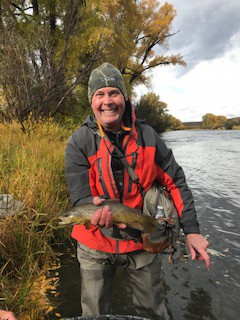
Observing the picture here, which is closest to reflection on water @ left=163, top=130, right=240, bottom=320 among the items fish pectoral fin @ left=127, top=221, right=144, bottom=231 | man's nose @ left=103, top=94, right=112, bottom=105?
fish pectoral fin @ left=127, top=221, right=144, bottom=231

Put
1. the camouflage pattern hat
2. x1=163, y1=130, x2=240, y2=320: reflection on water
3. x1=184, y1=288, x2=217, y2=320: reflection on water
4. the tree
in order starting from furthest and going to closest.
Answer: the tree → x1=163, y1=130, x2=240, y2=320: reflection on water → x1=184, y1=288, x2=217, y2=320: reflection on water → the camouflage pattern hat

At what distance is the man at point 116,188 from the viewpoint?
209cm

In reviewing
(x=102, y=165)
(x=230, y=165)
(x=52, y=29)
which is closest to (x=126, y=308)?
(x=102, y=165)

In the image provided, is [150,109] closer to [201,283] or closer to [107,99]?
[201,283]

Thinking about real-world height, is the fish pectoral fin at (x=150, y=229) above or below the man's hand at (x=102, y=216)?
below

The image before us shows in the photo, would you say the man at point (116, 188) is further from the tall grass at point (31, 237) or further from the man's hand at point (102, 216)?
the tall grass at point (31, 237)

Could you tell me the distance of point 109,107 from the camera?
2.16 m

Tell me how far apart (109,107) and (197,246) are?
1333 millimetres

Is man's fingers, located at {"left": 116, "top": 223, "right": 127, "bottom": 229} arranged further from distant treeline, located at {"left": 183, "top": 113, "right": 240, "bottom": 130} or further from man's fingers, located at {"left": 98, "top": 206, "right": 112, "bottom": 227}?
distant treeline, located at {"left": 183, "top": 113, "right": 240, "bottom": 130}

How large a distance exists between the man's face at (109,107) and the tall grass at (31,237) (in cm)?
116

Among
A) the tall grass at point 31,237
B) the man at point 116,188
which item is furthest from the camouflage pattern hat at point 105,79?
the tall grass at point 31,237

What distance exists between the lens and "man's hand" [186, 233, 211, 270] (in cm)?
200

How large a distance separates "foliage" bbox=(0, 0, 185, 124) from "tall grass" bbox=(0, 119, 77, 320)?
13.2ft

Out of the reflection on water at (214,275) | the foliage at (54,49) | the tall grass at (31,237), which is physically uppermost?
the foliage at (54,49)
